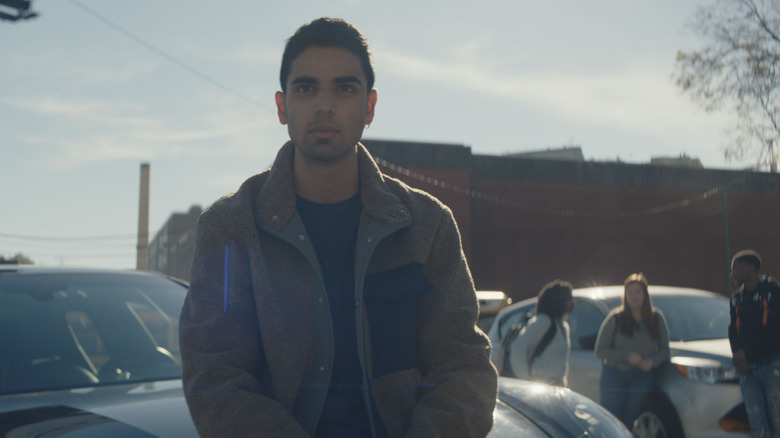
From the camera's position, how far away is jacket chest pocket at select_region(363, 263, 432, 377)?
1946 millimetres

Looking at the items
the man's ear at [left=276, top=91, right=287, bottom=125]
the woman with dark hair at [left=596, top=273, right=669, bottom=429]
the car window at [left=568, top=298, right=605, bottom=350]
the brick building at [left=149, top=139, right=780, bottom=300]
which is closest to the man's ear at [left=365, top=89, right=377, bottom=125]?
the man's ear at [left=276, top=91, right=287, bottom=125]

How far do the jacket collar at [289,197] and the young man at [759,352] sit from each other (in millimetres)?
4160

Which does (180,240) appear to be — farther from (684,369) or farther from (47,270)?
(47,270)

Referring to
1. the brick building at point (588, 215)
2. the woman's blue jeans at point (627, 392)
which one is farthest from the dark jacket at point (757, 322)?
the brick building at point (588, 215)

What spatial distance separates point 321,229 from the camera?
2.03m

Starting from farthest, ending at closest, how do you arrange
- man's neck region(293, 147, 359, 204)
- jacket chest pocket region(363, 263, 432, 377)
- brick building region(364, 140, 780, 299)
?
1. brick building region(364, 140, 780, 299)
2. man's neck region(293, 147, 359, 204)
3. jacket chest pocket region(363, 263, 432, 377)

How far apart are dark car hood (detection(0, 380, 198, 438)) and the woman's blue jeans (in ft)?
14.4

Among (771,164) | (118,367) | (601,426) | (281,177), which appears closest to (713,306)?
(601,426)

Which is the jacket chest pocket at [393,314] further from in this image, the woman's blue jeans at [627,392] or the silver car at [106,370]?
the woman's blue jeans at [627,392]

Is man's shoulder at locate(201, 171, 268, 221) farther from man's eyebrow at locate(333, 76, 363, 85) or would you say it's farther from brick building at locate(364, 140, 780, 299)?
brick building at locate(364, 140, 780, 299)

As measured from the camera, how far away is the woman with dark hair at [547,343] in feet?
19.8

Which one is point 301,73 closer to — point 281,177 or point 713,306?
point 281,177

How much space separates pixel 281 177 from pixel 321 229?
0.17 metres

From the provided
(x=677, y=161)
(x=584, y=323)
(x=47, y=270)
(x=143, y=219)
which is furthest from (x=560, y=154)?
(x=47, y=270)
